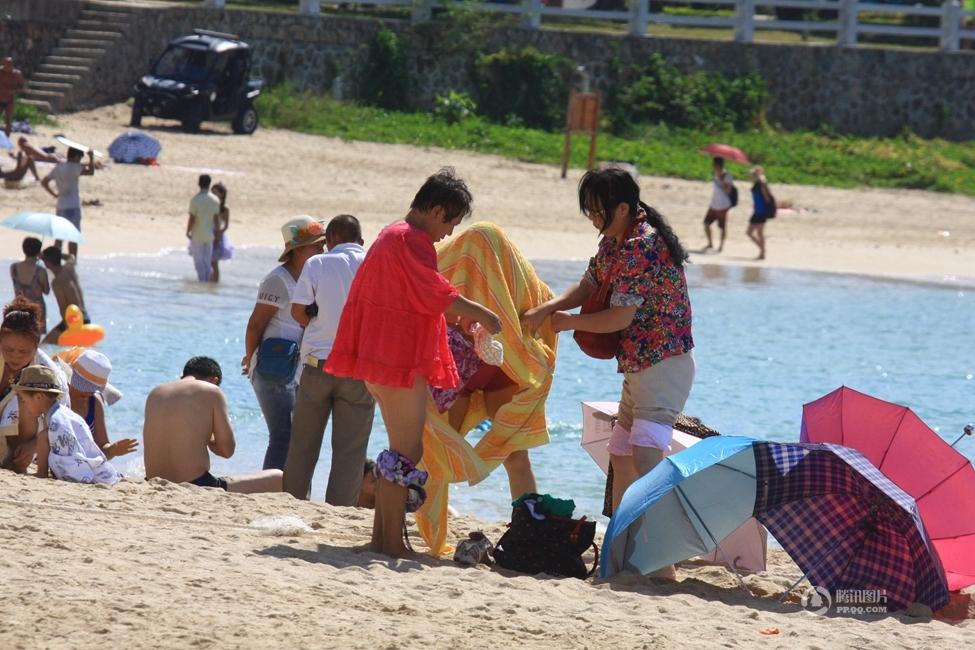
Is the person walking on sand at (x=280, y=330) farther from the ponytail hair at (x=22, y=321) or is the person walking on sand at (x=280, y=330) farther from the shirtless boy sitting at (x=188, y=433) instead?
the ponytail hair at (x=22, y=321)

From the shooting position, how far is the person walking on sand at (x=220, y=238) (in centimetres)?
1538

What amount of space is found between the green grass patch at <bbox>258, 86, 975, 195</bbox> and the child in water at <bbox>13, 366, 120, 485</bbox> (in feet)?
58.6

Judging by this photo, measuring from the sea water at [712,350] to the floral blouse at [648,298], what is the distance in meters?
3.05

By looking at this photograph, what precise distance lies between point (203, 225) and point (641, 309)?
10.0 meters

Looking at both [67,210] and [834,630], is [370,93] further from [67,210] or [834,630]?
[834,630]

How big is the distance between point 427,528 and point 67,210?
10111 millimetres

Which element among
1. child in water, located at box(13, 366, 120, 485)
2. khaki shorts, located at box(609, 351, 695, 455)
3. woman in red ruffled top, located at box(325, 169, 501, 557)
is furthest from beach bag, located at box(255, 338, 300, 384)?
khaki shorts, located at box(609, 351, 695, 455)

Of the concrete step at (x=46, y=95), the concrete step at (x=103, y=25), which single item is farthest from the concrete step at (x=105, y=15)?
the concrete step at (x=46, y=95)

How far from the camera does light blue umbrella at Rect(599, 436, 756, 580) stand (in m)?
5.48

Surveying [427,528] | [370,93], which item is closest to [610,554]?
[427,528]

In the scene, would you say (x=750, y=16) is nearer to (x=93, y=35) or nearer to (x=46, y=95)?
(x=93, y=35)

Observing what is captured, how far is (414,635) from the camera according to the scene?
4.60 m

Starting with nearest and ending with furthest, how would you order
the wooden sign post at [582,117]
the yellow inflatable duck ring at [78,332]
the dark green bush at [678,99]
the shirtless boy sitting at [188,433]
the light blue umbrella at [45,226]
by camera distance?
the shirtless boy sitting at [188,433] < the yellow inflatable duck ring at [78,332] < the light blue umbrella at [45,226] < the wooden sign post at [582,117] < the dark green bush at [678,99]

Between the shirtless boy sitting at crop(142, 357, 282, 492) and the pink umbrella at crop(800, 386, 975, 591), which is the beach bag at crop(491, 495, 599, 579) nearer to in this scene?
the pink umbrella at crop(800, 386, 975, 591)
